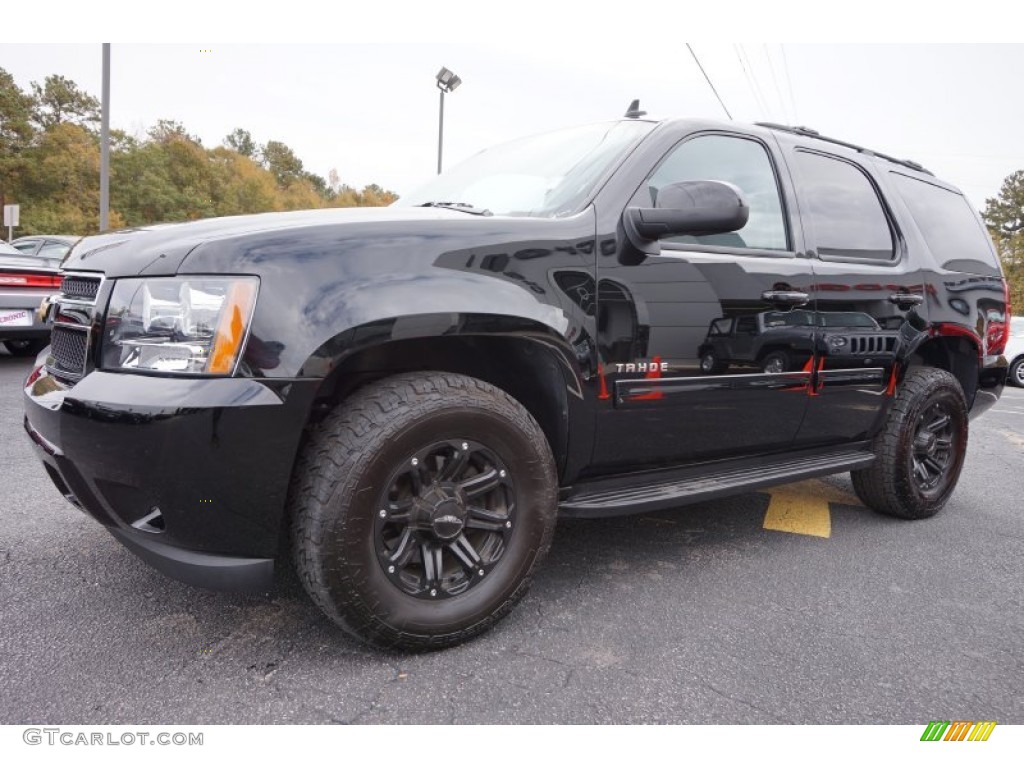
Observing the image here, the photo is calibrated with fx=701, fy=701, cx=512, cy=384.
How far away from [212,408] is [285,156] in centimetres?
8870

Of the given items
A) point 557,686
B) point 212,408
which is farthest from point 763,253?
point 212,408

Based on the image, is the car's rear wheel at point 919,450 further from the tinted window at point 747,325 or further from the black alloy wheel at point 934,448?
the tinted window at point 747,325

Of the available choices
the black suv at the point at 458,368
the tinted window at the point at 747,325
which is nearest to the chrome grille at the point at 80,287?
the black suv at the point at 458,368

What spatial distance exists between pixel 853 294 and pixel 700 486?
3.68 feet

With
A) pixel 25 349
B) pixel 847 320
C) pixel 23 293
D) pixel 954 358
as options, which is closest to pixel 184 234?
pixel 847 320

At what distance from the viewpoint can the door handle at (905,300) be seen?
314cm

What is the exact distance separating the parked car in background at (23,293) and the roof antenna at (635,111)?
5.75 metres

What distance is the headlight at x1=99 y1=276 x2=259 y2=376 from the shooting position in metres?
1.71

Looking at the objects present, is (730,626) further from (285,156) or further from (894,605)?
(285,156)

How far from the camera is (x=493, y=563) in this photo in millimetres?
2107

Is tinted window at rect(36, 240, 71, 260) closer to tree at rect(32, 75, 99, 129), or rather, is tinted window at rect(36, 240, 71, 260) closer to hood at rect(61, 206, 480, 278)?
hood at rect(61, 206, 480, 278)

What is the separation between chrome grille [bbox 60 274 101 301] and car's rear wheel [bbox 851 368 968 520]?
3.27 m

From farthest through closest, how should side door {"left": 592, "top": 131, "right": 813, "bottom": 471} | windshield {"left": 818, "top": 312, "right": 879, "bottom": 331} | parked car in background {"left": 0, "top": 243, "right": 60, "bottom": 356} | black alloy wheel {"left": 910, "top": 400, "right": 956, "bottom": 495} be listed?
1. parked car in background {"left": 0, "top": 243, "right": 60, "bottom": 356}
2. black alloy wheel {"left": 910, "top": 400, "right": 956, "bottom": 495}
3. windshield {"left": 818, "top": 312, "right": 879, "bottom": 331}
4. side door {"left": 592, "top": 131, "right": 813, "bottom": 471}

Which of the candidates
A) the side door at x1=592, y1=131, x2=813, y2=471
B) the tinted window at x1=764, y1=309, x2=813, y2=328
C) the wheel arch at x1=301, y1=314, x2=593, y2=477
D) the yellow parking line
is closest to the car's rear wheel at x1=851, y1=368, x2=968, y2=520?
the yellow parking line
